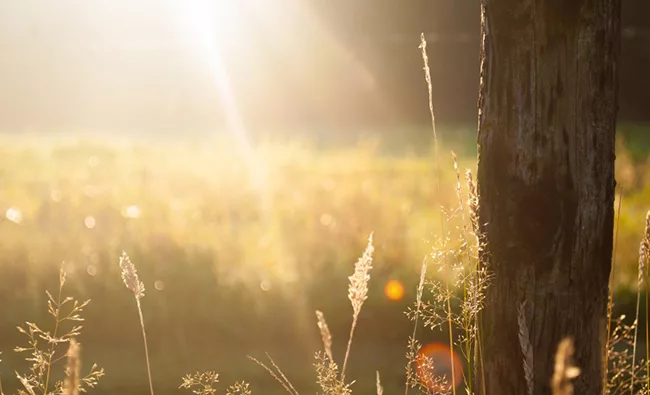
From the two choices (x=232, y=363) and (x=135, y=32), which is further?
(x=135, y=32)

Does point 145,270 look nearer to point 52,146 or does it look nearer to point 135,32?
point 52,146

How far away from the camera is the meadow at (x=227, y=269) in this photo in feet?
19.0

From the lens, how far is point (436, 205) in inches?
280

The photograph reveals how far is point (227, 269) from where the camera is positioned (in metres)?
6.05

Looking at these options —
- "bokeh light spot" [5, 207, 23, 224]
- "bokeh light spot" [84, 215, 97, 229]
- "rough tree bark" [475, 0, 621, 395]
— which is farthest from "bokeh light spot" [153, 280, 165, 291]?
"rough tree bark" [475, 0, 621, 395]

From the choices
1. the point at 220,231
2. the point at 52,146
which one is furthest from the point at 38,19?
the point at 220,231

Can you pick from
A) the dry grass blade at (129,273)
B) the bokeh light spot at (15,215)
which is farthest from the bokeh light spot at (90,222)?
the dry grass blade at (129,273)

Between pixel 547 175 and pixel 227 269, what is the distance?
4.14 metres

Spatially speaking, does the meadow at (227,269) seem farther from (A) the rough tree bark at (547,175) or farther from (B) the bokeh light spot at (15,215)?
(A) the rough tree bark at (547,175)

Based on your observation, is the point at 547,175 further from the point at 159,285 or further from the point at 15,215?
the point at 15,215

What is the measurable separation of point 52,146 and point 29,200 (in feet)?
12.4

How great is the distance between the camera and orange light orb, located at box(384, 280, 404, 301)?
5.82m

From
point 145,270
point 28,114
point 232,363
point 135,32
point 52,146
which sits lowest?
point 232,363

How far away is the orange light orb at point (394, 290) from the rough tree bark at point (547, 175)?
3533 mm
